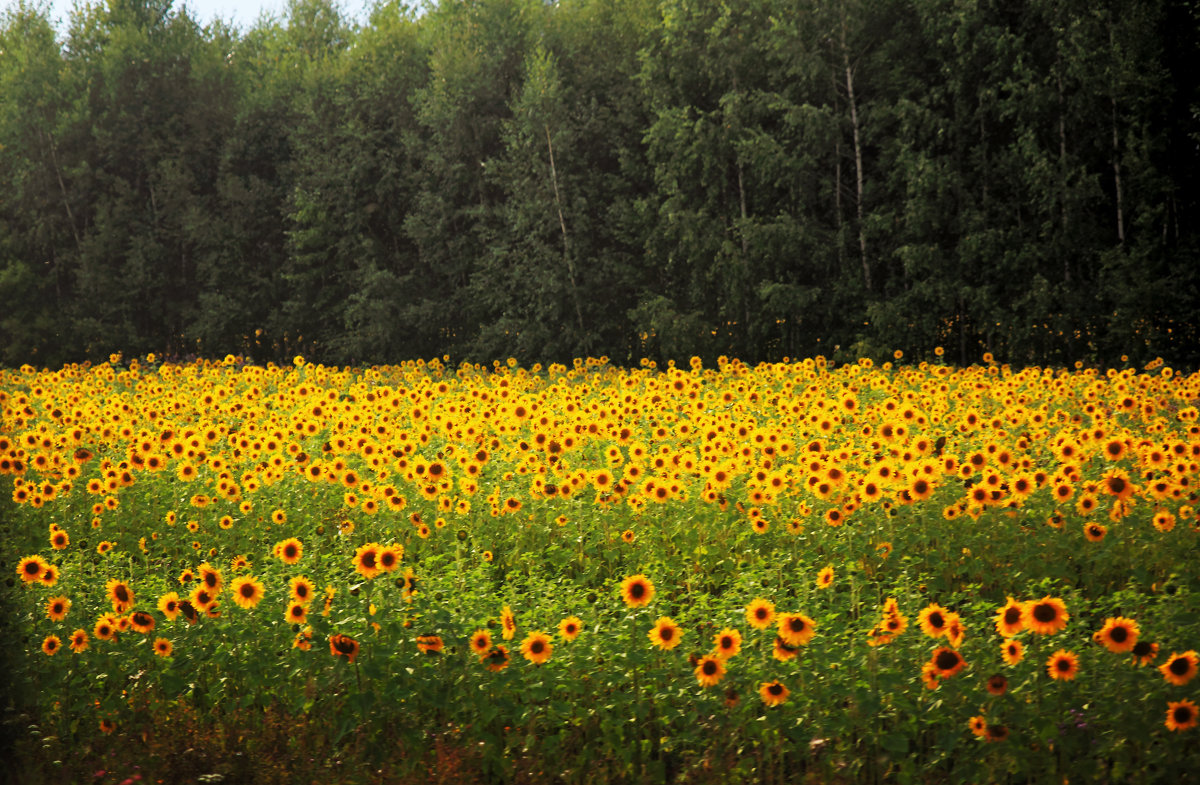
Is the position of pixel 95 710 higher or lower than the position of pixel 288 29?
lower

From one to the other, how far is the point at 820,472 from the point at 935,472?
2.05 feet

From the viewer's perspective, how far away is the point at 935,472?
17.5 feet

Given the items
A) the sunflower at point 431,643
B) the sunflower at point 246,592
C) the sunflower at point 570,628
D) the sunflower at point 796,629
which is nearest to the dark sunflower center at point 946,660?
the sunflower at point 796,629

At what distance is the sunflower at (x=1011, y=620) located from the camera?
10.7 feet

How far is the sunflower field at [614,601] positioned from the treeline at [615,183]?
6.30 m

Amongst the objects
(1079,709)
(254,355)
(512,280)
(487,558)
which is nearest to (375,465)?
(487,558)

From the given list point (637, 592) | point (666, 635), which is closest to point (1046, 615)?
point (666, 635)

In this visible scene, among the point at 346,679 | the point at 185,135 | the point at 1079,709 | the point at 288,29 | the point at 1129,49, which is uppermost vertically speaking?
the point at 288,29

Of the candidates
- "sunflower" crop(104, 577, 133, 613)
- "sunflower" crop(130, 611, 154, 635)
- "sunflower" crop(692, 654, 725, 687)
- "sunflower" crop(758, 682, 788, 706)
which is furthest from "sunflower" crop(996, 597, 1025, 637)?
"sunflower" crop(104, 577, 133, 613)

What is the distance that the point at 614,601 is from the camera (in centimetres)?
477

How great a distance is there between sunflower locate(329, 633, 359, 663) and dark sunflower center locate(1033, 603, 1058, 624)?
7.81 ft

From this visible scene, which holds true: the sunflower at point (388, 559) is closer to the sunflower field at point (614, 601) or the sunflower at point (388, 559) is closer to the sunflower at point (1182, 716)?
the sunflower field at point (614, 601)

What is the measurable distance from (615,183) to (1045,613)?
1539 cm

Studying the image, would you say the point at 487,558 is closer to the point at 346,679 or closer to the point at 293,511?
the point at 346,679
